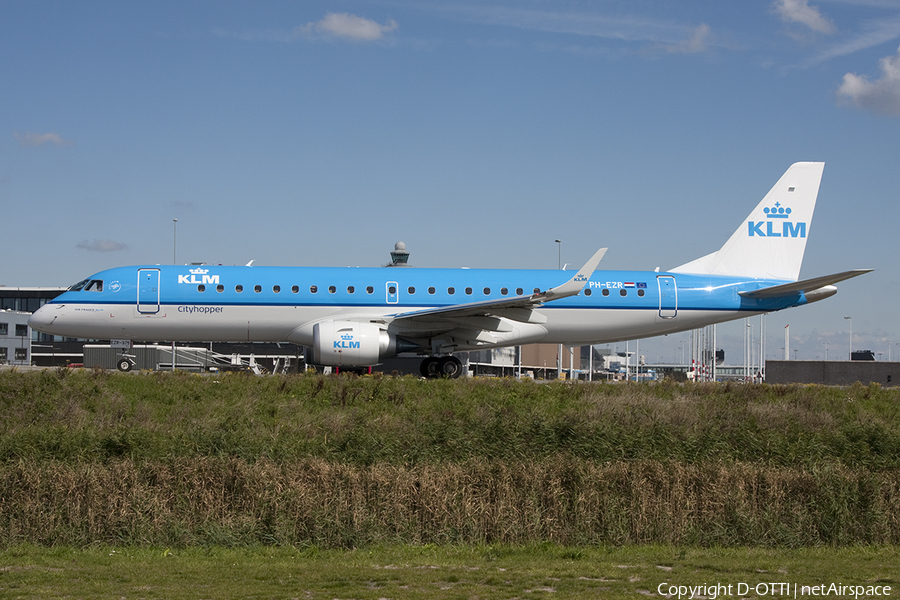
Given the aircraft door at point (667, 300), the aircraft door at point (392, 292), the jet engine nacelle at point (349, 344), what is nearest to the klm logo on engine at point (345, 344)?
the jet engine nacelle at point (349, 344)

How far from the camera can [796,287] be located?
31375 millimetres

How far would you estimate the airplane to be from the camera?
28.6 m

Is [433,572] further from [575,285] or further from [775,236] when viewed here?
[775,236]

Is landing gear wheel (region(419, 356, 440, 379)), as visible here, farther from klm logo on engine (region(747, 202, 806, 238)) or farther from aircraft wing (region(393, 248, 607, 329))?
klm logo on engine (region(747, 202, 806, 238))

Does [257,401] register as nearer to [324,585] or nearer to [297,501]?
[297,501]

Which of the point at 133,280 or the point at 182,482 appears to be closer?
the point at 182,482

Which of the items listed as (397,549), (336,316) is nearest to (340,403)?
(336,316)

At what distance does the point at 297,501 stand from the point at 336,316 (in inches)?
505

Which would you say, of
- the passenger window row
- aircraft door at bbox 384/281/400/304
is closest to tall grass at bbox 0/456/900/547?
the passenger window row

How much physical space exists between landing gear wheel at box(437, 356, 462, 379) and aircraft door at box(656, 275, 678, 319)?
807 cm

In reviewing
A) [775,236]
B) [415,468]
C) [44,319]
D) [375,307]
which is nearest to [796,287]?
[775,236]

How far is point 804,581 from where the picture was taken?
1223cm

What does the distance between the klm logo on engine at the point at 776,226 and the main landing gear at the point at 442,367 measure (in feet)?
43.8

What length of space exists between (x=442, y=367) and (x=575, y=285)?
6042 mm
